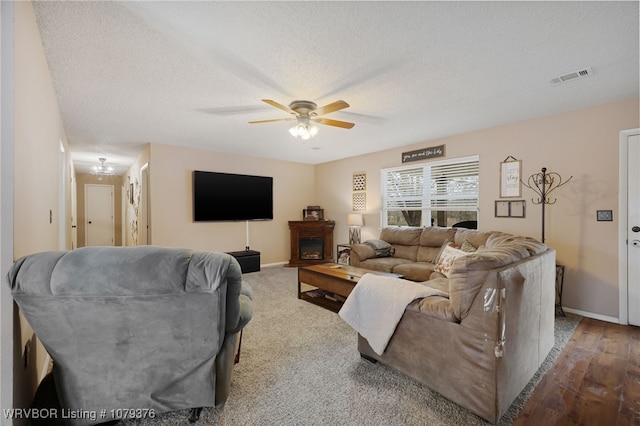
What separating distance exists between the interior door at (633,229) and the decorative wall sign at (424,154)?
2.09 meters

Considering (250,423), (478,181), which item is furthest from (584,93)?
(250,423)

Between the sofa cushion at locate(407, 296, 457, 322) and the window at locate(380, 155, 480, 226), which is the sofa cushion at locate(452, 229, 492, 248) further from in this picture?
the sofa cushion at locate(407, 296, 457, 322)

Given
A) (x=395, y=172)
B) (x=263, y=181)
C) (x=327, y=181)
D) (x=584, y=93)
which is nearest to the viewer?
(x=584, y=93)

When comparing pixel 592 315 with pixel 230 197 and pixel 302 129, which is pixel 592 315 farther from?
pixel 230 197

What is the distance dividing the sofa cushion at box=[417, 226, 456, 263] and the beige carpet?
161 centimetres

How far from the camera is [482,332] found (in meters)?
1.53

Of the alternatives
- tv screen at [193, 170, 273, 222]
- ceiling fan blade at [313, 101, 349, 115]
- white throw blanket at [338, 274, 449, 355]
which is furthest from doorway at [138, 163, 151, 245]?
white throw blanket at [338, 274, 449, 355]

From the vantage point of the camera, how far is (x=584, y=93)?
2.82m

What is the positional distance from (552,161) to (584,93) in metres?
0.87

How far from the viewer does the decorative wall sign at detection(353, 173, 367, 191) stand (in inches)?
229

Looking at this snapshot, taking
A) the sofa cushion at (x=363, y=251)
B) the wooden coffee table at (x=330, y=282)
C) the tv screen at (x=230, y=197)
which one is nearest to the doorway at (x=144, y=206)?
the tv screen at (x=230, y=197)

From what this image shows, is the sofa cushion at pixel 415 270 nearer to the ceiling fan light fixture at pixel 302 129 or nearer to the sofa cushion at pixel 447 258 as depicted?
the sofa cushion at pixel 447 258

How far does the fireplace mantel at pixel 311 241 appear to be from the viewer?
615 centimetres

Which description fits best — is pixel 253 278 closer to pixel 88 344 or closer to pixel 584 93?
pixel 88 344
